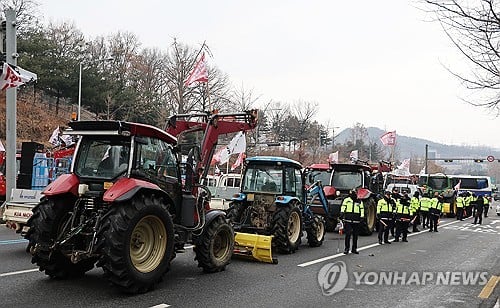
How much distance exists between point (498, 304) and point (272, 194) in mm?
6240

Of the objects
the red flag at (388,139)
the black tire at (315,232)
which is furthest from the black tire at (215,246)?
the red flag at (388,139)

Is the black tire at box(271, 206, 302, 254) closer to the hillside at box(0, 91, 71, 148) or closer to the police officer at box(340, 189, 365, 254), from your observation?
the police officer at box(340, 189, 365, 254)

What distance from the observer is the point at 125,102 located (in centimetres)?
4328

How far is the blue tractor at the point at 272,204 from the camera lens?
12487 mm

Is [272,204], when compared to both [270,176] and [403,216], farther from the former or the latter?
[403,216]

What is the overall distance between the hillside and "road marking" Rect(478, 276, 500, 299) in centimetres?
3241

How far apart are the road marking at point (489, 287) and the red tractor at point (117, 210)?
525cm

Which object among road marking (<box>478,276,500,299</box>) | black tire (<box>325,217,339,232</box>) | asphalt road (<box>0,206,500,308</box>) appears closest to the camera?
asphalt road (<box>0,206,500,308</box>)

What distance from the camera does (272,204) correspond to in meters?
13.1

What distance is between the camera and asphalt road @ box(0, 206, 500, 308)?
756 centimetres

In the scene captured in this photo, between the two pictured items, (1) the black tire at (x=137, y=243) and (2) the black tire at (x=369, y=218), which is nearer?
(1) the black tire at (x=137, y=243)

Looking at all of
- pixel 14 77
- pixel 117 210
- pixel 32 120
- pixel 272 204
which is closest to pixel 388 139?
pixel 272 204

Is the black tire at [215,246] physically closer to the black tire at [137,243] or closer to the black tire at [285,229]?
the black tire at [137,243]

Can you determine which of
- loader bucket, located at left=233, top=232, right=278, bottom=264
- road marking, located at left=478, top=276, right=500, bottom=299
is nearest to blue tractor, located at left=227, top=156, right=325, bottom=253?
loader bucket, located at left=233, top=232, right=278, bottom=264
